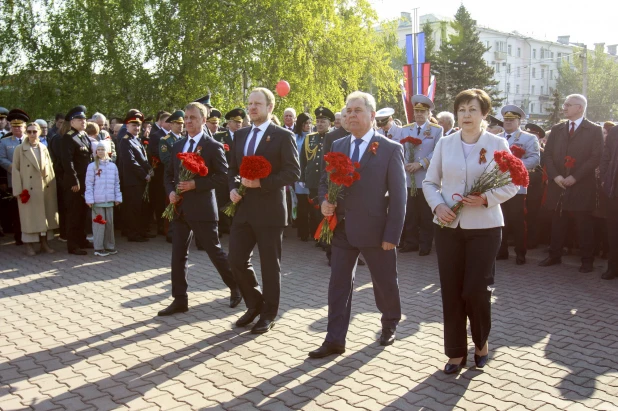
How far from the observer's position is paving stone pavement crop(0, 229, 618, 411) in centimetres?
455

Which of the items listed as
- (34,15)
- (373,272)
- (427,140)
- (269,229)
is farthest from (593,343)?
(34,15)

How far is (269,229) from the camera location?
6043mm

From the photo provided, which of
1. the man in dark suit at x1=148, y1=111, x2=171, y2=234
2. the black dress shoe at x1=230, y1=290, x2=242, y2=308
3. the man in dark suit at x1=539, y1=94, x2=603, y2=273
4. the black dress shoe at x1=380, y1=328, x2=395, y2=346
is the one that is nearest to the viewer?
the black dress shoe at x1=380, y1=328, x2=395, y2=346

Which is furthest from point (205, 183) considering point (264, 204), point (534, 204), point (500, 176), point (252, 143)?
point (534, 204)

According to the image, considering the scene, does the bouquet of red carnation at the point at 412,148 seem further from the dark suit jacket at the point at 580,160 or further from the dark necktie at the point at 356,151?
the dark necktie at the point at 356,151

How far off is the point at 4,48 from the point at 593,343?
15791 millimetres

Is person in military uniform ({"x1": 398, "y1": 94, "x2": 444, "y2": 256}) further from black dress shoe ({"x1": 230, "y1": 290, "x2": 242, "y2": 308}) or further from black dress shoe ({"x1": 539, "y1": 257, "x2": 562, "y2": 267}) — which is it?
black dress shoe ({"x1": 230, "y1": 290, "x2": 242, "y2": 308})

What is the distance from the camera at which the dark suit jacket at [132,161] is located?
37.0 feet

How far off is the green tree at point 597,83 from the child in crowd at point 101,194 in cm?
8960

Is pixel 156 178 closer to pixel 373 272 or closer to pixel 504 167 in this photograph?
pixel 373 272

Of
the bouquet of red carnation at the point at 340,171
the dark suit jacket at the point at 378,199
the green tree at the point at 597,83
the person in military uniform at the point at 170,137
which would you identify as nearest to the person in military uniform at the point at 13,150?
the person in military uniform at the point at 170,137

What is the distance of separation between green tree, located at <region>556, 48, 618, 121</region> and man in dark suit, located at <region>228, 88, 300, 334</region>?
302ft

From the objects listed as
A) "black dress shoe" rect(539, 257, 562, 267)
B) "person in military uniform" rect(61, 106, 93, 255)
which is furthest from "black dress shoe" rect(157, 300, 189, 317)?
"black dress shoe" rect(539, 257, 562, 267)

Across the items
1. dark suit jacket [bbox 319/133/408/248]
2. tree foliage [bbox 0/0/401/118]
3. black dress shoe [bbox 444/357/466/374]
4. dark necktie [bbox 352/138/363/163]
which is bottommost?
black dress shoe [bbox 444/357/466/374]
